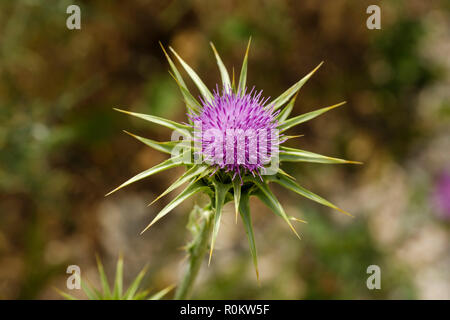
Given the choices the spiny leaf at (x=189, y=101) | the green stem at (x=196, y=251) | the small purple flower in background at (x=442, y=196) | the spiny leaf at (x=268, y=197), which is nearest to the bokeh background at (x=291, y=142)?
the small purple flower in background at (x=442, y=196)

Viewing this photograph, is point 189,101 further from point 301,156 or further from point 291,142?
point 291,142

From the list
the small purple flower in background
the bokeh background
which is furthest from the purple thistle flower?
the small purple flower in background

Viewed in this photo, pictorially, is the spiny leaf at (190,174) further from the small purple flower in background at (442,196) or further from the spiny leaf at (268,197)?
the small purple flower in background at (442,196)

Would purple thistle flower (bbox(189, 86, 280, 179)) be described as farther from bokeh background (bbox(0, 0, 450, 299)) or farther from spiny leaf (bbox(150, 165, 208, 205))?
bokeh background (bbox(0, 0, 450, 299))

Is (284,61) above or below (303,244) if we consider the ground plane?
above

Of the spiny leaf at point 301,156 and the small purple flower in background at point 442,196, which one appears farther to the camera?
the small purple flower in background at point 442,196
